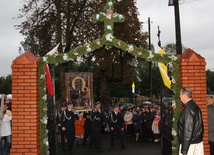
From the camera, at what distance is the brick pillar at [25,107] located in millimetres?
7727

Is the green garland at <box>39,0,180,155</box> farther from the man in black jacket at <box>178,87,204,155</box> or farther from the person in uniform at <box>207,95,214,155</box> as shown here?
the man in black jacket at <box>178,87,204,155</box>

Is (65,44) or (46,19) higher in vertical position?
(46,19)

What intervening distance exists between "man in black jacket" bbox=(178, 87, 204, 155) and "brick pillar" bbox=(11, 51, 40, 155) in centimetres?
355

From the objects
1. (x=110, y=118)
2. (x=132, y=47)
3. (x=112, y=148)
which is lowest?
(x=112, y=148)

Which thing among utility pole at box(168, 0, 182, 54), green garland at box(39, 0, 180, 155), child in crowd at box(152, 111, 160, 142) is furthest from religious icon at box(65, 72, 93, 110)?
green garland at box(39, 0, 180, 155)

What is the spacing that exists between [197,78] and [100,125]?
665 cm

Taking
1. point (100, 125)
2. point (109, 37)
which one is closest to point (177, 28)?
point (100, 125)

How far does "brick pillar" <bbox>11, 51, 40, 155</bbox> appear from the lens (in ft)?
25.3

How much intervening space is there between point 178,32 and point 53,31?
13.8m

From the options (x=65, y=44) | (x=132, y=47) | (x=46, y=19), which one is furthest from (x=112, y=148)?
(x=46, y=19)

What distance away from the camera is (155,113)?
16016mm

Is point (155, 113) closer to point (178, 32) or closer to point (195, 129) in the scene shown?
point (178, 32)

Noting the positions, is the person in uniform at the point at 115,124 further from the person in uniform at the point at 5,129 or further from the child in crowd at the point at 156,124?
the person in uniform at the point at 5,129

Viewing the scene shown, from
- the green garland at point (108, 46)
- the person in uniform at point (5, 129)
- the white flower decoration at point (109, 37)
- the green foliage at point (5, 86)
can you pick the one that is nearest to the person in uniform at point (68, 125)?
the person in uniform at point (5, 129)
